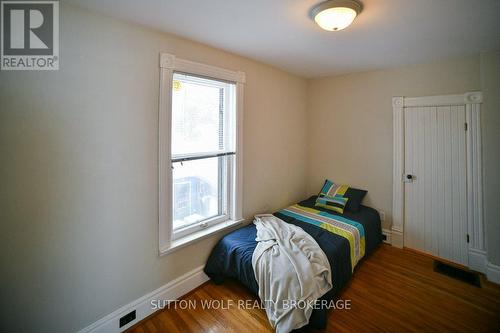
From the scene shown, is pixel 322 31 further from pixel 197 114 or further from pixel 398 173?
pixel 398 173

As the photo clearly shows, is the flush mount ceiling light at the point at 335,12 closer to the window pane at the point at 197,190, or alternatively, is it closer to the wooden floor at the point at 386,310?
the window pane at the point at 197,190

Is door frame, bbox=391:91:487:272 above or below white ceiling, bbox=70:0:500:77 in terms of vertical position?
below

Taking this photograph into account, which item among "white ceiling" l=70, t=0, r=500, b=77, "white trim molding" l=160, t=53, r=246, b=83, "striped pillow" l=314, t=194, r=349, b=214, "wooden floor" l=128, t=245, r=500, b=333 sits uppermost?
"white ceiling" l=70, t=0, r=500, b=77

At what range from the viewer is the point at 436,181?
111 inches

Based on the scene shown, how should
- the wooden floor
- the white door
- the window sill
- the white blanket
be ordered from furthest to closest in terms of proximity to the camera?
the white door < the window sill < the wooden floor < the white blanket

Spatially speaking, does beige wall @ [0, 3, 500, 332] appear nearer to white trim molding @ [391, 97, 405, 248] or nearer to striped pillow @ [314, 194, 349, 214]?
white trim molding @ [391, 97, 405, 248]

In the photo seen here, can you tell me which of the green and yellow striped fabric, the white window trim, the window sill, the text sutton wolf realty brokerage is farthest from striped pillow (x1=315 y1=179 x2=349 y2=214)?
the text sutton wolf realty brokerage

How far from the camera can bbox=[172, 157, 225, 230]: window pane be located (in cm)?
222

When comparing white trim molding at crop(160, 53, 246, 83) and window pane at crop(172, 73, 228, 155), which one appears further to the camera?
window pane at crop(172, 73, 228, 155)

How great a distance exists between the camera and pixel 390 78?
120 inches

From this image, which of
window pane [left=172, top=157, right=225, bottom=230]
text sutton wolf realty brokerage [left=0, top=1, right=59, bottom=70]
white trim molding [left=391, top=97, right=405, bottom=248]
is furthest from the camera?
white trim molding [left=391, top=97, right=405, bottom=248]

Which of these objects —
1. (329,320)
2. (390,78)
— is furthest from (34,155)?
(390,78)

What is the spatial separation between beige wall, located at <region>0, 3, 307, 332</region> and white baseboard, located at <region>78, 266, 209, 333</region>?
5 cm

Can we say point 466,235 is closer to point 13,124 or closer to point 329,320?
point 329,320
